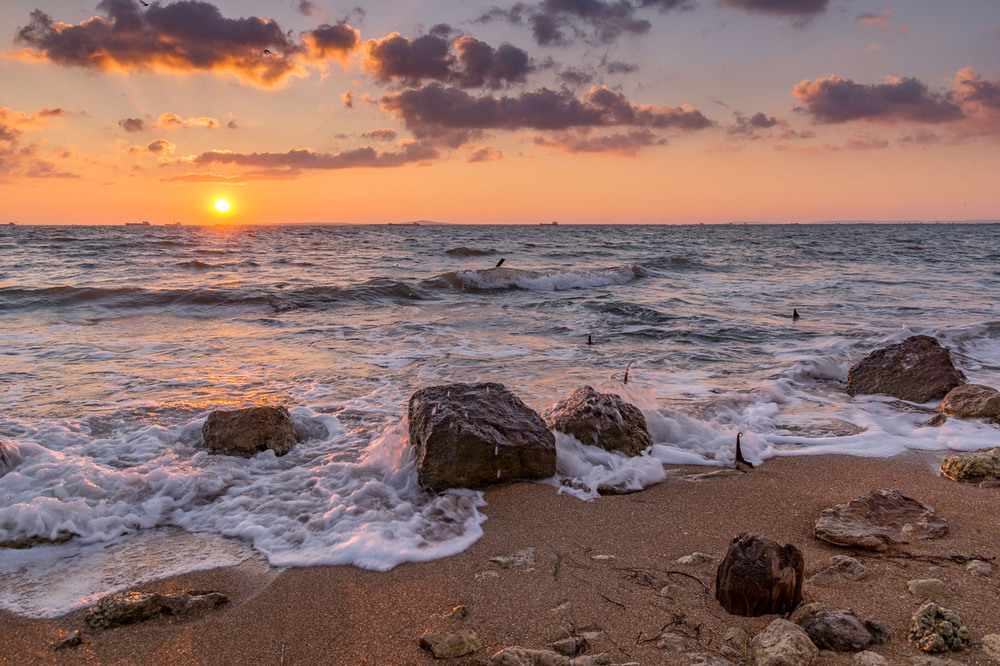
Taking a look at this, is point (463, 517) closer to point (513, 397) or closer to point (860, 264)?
point (513, 397)

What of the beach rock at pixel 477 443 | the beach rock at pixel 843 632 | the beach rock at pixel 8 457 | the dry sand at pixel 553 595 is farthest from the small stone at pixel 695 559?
the beach rock at pixel 8 457

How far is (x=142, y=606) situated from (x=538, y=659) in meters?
1.69

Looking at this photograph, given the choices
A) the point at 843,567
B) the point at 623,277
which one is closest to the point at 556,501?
the point at 843,567

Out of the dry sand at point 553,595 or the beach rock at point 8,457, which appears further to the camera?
the beach rock at point 8,457

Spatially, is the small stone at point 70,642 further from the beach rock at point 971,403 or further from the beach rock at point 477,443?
the beach rock at point 971,403

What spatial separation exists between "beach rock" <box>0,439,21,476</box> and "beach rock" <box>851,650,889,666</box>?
15.6 ft

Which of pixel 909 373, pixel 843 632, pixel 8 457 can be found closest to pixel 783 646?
pixel 843 632

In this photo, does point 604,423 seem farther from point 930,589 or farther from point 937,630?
point 937,630

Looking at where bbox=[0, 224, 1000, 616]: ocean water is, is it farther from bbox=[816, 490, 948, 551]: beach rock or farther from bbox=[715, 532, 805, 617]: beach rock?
bbox=[715, 532, 805, 617]: beach rock

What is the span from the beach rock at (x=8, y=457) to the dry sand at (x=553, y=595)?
1.77 m

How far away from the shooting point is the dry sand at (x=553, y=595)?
7.22ft

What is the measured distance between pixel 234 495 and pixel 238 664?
5.38 feet

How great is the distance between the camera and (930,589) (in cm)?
242

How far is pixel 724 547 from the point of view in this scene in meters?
2.91
